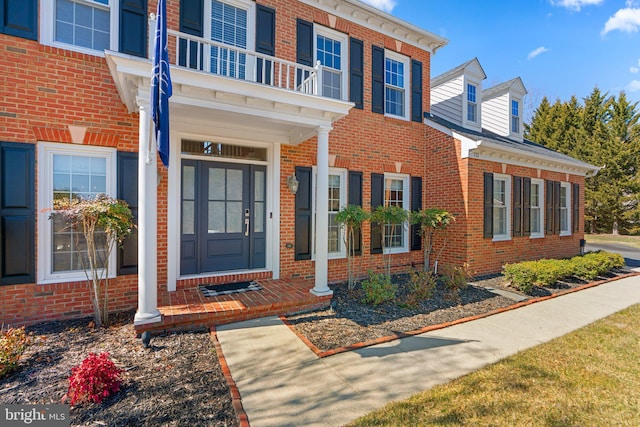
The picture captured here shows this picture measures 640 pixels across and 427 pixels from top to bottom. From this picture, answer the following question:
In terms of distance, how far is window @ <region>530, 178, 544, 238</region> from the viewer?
9578 millimetres

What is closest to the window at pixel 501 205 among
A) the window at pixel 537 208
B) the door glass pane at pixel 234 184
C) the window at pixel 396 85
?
the window at pixel 537 208

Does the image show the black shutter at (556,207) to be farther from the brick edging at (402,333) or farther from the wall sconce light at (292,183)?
the wall sconce light at (292,183)

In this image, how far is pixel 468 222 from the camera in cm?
739

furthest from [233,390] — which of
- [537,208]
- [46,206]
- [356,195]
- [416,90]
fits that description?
[537,208]

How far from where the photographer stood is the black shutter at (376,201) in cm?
735

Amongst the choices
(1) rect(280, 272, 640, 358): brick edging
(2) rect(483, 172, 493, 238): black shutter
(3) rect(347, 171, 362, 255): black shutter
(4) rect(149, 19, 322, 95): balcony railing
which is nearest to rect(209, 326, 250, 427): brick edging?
(1) rect(280, 272, 640, 358): brick edging

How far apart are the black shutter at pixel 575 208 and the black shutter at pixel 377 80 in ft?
28.5

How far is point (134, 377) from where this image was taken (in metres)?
2.95

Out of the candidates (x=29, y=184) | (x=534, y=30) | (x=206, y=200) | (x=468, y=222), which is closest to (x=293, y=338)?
(x=206, y=200)

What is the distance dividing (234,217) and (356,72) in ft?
14.8

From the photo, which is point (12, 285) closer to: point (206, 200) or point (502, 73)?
point (206, 200)

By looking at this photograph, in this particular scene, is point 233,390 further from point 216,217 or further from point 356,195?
point 356,195

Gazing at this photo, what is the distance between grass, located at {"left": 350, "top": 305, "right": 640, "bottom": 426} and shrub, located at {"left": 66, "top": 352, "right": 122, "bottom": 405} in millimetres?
2204

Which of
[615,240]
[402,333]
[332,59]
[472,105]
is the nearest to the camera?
[402,333]
